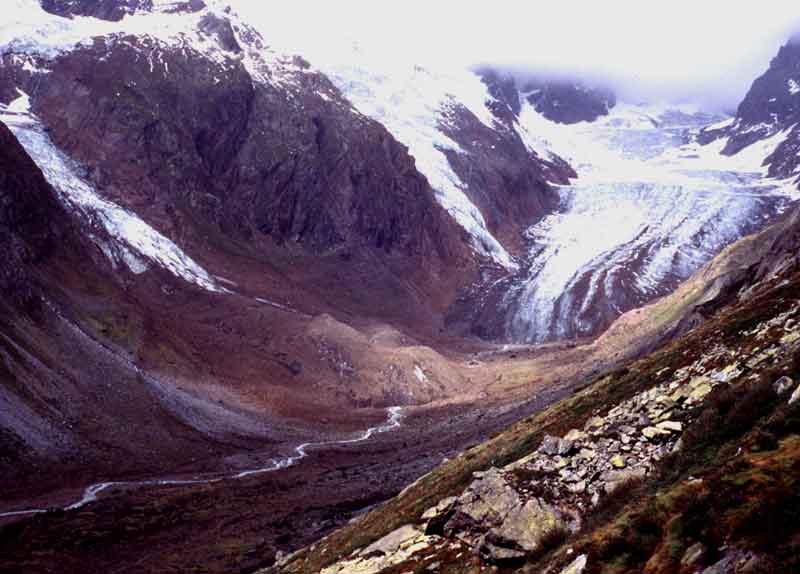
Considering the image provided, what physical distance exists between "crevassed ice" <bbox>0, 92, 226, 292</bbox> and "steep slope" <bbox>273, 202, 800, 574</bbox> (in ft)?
342

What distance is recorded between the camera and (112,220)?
12975 centimetres

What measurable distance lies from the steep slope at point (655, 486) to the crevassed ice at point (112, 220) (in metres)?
104

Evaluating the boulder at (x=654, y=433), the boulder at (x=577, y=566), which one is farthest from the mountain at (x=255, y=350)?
the boulder at (x=577, y=566)

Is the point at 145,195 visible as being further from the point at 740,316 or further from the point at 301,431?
the point at 740,316

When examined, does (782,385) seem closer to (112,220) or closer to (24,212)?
(24,212)

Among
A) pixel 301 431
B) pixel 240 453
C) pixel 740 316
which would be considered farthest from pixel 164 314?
pixel 740 316

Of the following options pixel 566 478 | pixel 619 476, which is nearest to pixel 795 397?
pixel 619 476

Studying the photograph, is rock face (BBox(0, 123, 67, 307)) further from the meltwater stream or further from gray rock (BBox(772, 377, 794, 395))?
gray rock (BBox(772, 377, 794, 395))

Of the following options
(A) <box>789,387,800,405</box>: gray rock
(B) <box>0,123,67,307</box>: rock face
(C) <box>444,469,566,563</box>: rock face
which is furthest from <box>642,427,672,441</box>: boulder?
(B) <box>0,123,67,307</box>: rock face

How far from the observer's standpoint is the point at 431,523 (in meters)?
20.9

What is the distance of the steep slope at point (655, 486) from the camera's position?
38.2ft

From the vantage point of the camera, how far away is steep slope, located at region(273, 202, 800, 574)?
11.6 meters

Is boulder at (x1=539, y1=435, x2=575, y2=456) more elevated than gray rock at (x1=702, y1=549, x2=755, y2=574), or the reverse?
gray rock at (x1=702, y1=549, x2=755, y2=574)

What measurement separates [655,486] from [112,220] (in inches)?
4966
